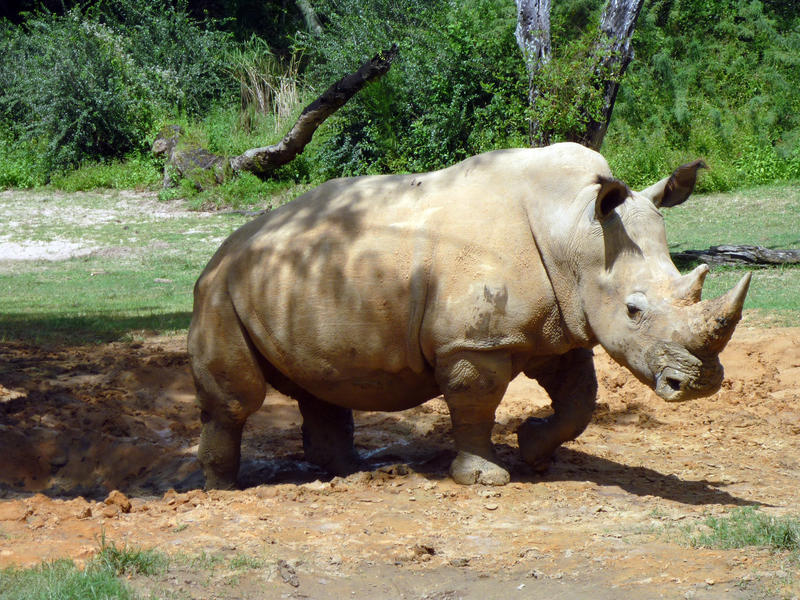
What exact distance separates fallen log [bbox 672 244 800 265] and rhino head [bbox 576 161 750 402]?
6.30 metres

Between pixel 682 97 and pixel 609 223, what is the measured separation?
14.8 m

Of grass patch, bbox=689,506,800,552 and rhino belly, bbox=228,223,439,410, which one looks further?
rhino belly, bbox=228,223,439,410

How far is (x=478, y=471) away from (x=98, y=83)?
19.4m

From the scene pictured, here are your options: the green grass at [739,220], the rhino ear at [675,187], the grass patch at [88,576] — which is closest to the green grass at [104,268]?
the rhino ear at [675,187]

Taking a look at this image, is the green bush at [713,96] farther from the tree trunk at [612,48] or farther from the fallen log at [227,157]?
the tree trunk at [612,48]

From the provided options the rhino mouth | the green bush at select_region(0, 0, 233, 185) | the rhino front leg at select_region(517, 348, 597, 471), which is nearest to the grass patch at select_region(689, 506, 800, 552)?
the rhino mouth

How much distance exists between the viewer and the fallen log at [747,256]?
11.4 meters

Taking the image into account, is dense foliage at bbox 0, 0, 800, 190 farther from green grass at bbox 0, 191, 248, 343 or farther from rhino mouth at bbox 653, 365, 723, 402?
rhino mouth at bbox 653, 365, 723, 402

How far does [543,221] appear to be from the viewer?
5496mm

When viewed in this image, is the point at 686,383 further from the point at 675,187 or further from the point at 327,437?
the point at 327,437

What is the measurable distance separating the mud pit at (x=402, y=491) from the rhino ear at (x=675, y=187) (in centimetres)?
164

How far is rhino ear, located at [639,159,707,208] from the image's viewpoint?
5590 millimetres

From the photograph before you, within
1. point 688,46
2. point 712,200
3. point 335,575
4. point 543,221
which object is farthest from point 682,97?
point 335,575

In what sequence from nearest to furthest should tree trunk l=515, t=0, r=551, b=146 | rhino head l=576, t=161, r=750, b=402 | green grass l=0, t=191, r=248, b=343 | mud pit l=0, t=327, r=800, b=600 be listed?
1. mud pit l=0, t=327, r=800, b=600
2. rhino head l=576, t=161, r=750, b=402
3. green grass l=0, t=191, r=248, b=343
4. tree trunk l=515, t=0, r=551, b=146
